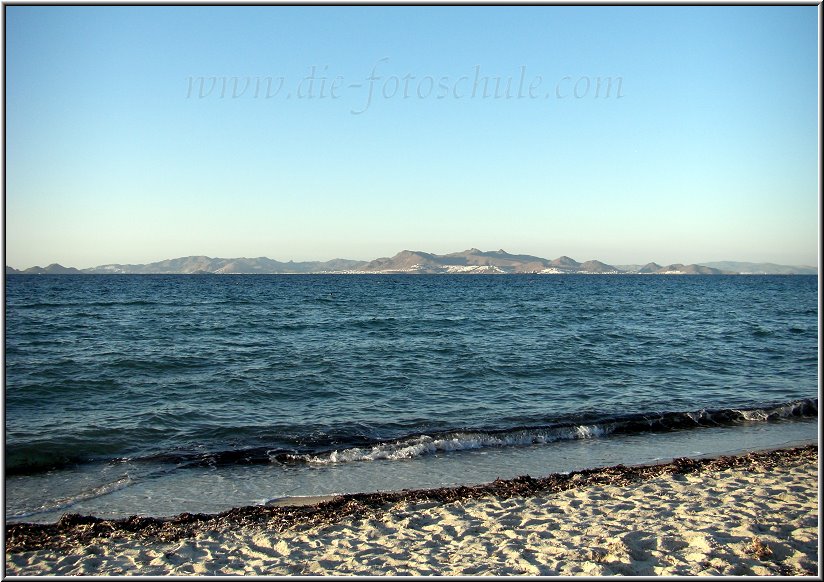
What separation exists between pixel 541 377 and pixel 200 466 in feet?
34.5

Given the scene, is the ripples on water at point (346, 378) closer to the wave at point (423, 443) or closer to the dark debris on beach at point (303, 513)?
the wave at point (423, 443)

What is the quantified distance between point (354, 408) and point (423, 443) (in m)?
3.24

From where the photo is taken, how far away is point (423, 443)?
10.8 metres

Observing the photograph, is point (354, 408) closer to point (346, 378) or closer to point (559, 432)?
point (346, 378)

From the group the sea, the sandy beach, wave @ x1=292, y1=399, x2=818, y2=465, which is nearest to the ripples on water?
the sea

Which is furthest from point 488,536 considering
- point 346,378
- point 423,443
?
point 346,378

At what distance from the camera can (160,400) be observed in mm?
14242

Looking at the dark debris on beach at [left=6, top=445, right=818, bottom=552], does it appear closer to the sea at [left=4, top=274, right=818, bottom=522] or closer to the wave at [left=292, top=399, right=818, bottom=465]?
the sea at [left=4, top=274, right=818, bottom=522]

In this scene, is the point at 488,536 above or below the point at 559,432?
above

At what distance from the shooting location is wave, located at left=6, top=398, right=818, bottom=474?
9930mm

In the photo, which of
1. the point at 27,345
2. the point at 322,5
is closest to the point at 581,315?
the point at 27,345

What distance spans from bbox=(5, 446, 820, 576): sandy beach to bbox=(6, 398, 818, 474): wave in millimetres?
2472

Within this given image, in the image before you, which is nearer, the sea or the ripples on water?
the sea

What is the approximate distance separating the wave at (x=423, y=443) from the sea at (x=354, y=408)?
4 centimetres
